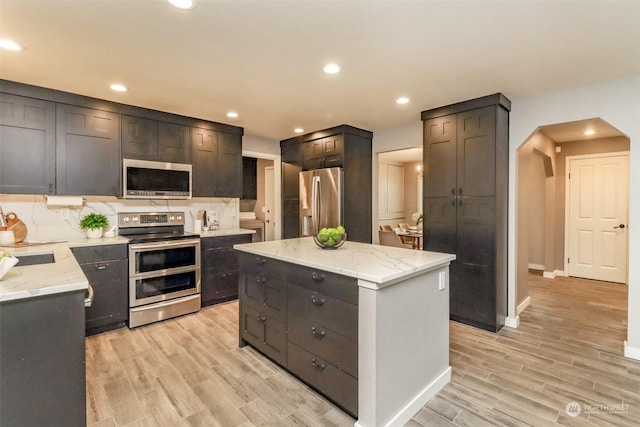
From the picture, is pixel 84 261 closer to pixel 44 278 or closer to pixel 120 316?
pixel 120 316

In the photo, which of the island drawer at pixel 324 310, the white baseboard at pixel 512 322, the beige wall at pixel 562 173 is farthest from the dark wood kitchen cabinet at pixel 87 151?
the beige wall at pixel 562 173

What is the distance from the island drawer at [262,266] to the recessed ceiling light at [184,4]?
5.68 ft

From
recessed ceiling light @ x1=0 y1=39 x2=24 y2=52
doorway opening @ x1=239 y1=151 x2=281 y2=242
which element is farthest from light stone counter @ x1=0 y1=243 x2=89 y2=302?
doorway opening @ x1=239 y1=151 x2=281 y2=242

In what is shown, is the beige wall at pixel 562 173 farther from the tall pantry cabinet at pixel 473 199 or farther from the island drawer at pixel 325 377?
the island drawer at pixel 325 377

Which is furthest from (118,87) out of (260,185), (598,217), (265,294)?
(598,217)

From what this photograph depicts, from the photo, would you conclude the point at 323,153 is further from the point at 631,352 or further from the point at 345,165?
the point at 631,352

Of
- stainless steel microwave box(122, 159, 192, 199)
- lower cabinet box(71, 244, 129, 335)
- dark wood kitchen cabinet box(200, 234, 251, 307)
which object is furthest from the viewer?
dark wood kitchen cabinet box(200, 234, 251, 307)

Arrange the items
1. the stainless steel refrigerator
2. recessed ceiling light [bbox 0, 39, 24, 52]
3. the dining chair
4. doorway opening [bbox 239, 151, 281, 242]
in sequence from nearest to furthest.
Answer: recessed ceiling light [bbox 0, 39, 24, 52] → the stainless steel refrigerator → the dining chair → doorway opening [bbox 239, 151, 281, 242]

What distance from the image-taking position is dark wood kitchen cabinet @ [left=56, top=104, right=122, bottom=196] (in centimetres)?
311

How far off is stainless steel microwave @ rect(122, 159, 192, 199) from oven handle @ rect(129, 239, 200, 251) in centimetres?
58

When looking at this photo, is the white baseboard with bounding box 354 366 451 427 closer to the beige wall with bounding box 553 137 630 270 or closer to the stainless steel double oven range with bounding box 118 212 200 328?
the stainless steel double oven range with bounding box 118 212 200 328

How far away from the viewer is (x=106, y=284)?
3.18 m

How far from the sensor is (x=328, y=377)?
2.00 meters

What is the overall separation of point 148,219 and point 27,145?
137 cm
